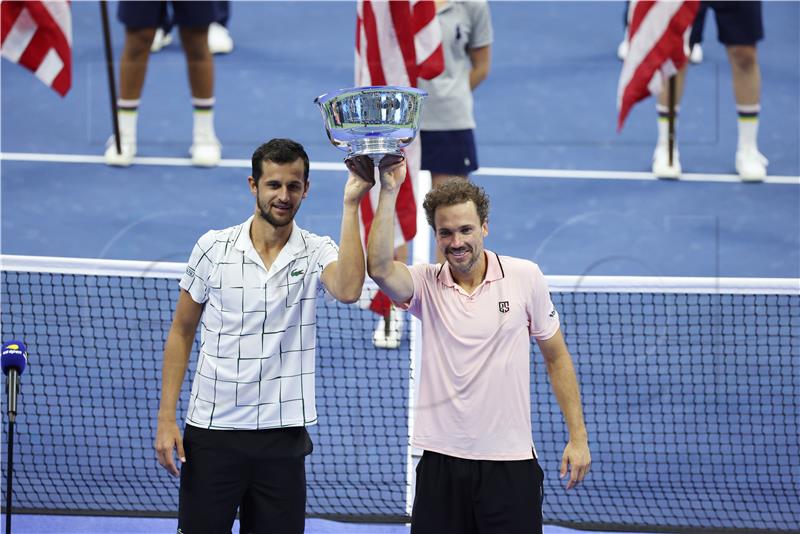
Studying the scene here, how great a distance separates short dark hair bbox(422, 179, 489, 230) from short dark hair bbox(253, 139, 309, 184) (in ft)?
1.52

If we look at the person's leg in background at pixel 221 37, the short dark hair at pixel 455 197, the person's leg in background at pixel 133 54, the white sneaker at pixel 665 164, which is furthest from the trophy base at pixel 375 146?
the person's leg in background at pixel 221 37

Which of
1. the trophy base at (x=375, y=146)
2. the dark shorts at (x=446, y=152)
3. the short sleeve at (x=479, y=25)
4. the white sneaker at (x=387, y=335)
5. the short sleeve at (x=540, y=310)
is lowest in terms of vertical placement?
the short sleeve at (x=540, y=310)

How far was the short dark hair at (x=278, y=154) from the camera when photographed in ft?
13.9

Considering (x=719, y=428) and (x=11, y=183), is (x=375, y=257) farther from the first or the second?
(x=11, y=183)

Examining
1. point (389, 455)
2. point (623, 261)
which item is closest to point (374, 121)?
point (389, 455)

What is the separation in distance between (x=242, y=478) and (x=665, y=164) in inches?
271

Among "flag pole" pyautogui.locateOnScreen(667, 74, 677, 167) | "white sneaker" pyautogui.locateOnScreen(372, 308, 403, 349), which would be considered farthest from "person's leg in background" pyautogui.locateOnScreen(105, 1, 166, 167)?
"flag pole" pyautogui.locateOnScreen(667, 74, 677, 167)

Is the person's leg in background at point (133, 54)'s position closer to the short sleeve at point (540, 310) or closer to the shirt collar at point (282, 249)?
the shirt collar at point (282, 249)

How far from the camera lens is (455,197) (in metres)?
4.14

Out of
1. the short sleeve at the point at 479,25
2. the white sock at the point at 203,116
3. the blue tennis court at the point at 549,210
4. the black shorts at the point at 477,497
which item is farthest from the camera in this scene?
the white sock at the point at 203,116

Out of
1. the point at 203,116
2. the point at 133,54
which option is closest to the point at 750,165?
the point at 203,116

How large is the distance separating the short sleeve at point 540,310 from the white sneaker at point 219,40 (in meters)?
8.66

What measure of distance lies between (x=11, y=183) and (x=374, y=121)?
Answer: 689 centimetres

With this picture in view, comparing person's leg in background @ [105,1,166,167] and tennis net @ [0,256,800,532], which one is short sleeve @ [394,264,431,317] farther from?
person's leg in background @ [105,1,166,167]
